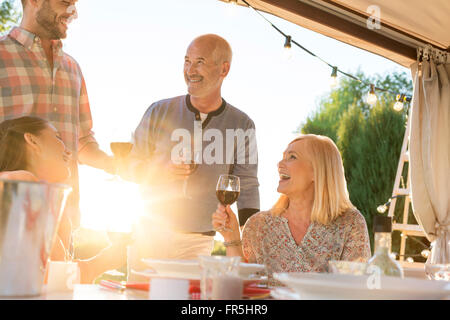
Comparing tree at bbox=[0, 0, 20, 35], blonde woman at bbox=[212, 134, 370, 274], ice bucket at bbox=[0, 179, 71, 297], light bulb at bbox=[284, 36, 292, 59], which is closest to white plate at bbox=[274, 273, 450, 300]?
ice bucket at bbox=[0, 179, 71, 297]

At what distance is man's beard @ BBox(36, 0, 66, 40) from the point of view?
7.84 feet

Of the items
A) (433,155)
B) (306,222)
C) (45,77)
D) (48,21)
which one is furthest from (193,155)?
(433,155)

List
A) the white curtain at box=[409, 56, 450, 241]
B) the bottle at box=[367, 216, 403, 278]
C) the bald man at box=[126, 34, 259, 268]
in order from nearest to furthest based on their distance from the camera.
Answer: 1. the bottle at box=[367, 216, 403, 278]
2. the bald man at box=[126, 34, 259, 268]
3. the white curtain at box=[409, 56, 450, 241]

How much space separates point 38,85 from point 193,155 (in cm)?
88

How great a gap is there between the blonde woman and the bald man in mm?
479

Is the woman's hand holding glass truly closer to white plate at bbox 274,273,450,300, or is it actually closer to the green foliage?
white plate at bbox 274,273,450,300

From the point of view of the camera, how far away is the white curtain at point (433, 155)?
4242mm

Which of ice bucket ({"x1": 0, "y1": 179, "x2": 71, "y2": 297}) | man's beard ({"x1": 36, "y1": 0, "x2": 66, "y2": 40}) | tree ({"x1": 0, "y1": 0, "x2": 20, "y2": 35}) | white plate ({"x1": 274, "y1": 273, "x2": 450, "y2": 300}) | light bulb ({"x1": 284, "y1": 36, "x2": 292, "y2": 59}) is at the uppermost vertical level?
tree ({"x1": 0, "y1": 0, "x2": 20, "y2": 35})

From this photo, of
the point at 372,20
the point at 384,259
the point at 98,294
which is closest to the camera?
the point at 98,294

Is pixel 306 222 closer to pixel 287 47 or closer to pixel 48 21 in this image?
pixel 48 21

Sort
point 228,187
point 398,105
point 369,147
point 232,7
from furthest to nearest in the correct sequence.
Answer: point 369,147 → point 398,105 → point 232,7 → point 228,187

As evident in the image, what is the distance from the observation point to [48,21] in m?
2.41
